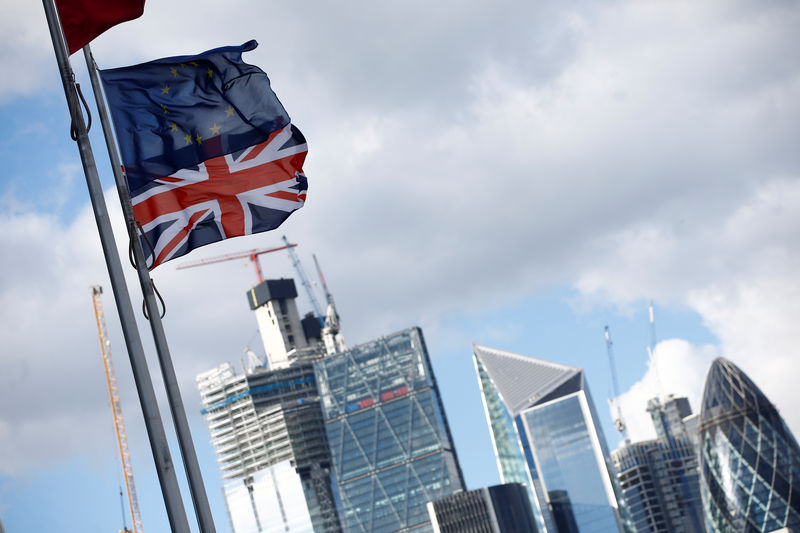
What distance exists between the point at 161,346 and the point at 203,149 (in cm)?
419

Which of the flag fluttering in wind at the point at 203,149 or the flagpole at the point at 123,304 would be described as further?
the flag fluttering in wind at the point at 203,149

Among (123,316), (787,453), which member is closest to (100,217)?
(123,316)

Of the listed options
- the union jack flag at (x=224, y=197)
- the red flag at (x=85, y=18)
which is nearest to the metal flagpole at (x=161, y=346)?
the red flag at (x=85, y=18)

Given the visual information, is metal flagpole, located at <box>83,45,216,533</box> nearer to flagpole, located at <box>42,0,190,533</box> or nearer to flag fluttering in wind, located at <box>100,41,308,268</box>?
flag fluttering in wind, located at <box>100,41,308,268</box>

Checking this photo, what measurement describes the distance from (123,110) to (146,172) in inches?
46.1

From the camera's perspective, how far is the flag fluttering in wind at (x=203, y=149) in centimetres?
2083

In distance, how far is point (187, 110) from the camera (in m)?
21.4

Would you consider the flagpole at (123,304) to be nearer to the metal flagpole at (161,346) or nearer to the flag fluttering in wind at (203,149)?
the metal flagpole at (161,346)

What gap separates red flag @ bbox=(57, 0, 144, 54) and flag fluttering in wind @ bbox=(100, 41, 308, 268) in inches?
31.8

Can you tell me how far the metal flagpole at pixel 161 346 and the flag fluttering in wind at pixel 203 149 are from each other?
38cm

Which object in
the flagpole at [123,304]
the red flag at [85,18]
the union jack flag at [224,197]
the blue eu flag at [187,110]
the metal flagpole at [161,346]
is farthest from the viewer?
the union jack flag at [224,197]

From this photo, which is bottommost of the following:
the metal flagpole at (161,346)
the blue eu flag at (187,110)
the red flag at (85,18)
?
the metal flagpole at (161,346)

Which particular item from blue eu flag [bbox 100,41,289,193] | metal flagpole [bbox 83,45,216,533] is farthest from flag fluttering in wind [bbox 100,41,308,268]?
metal flagpole [bbox 83,45,216,533]

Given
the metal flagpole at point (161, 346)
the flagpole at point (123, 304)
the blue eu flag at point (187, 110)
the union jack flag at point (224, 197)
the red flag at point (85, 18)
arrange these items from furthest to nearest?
the union jack flag at point (224, 197) → the blue eu flag at point (187, 110) → the red flag at point (85, 18) → the metal flagpole at point (161, 346) → the flagpole at point (123, 304)
